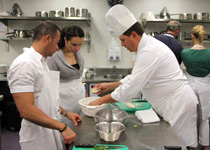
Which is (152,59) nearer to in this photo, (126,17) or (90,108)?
(126,17)

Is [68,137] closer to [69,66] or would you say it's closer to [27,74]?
[27,74]

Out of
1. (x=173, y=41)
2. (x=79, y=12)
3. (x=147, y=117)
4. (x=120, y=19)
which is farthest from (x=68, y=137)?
(x=79, y=12)

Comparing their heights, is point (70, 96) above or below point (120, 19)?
below

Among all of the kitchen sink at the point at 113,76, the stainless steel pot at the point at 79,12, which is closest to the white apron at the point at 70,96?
the kitchen sink at the point at 113,76

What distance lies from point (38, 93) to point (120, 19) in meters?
0.84

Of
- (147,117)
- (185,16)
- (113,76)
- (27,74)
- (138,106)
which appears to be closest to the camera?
(27,74)

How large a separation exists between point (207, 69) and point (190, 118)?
119 centimetres

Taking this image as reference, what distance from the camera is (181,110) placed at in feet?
5.46

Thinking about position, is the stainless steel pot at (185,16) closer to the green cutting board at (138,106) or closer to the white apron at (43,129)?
the green cutting board at (138,106)

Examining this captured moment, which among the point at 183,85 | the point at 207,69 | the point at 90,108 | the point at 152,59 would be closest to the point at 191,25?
the point at 207,69

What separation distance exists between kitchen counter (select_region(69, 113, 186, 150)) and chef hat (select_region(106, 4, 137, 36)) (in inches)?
28.6

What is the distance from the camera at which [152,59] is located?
4.86 feet

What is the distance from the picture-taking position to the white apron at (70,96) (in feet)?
6.27

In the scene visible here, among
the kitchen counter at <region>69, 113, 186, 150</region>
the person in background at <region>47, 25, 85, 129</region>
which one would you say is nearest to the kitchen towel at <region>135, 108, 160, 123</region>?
the kitchen counter at <region>69, 113, 186, 150</region>
